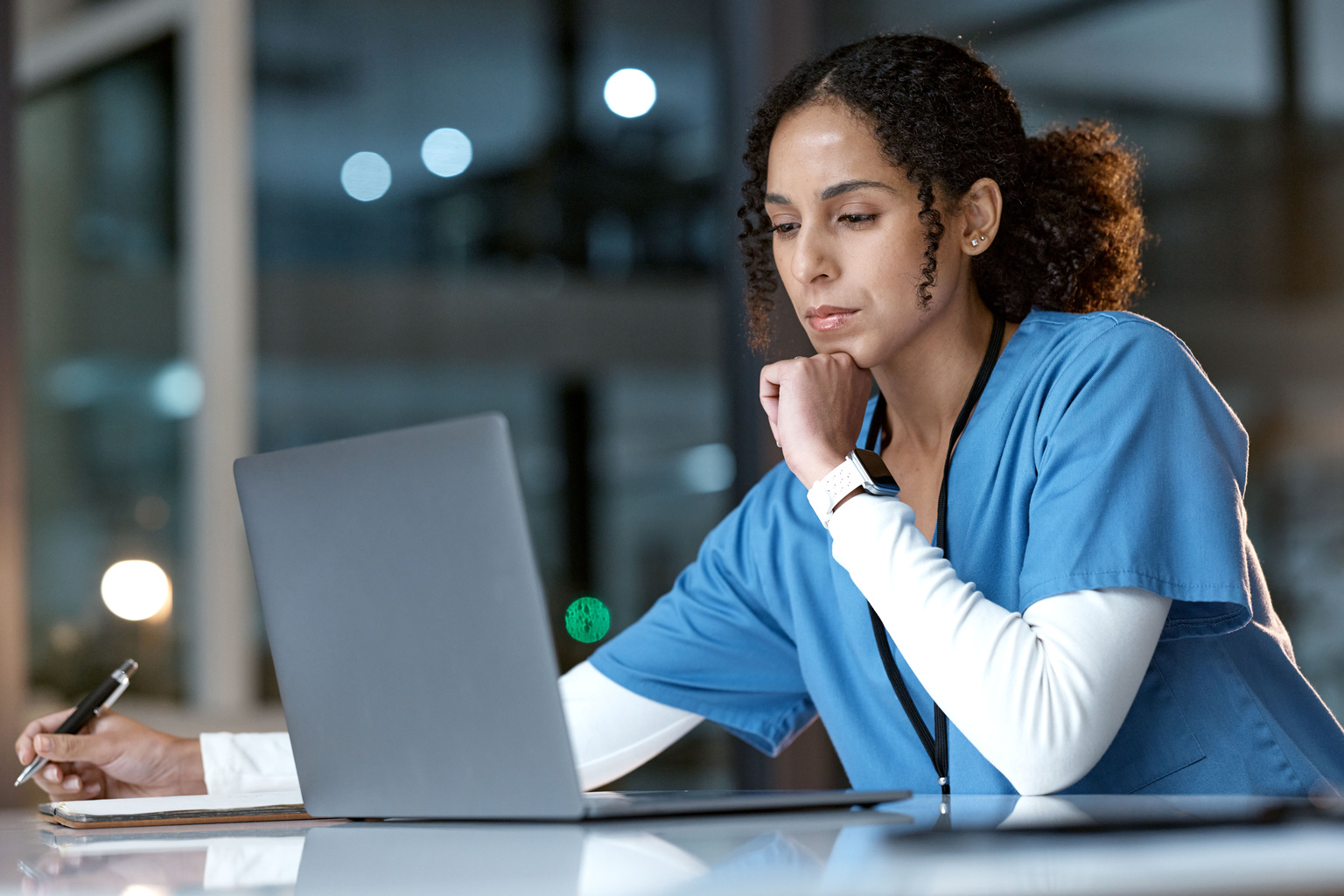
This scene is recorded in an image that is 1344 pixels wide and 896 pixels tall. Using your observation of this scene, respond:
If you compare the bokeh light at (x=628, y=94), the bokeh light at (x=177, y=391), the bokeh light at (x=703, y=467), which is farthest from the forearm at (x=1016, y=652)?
the bokeh light at (x=628, y=94)

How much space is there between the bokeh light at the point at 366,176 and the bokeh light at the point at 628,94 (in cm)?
81

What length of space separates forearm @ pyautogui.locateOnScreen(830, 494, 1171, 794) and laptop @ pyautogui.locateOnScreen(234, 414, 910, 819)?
0.14 metres

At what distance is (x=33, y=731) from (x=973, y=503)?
86 centimetres

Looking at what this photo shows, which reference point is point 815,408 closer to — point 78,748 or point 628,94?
point 78,748

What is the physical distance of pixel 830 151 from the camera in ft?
4.22

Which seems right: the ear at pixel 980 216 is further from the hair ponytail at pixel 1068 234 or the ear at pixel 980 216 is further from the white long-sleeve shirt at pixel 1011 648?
the white long-sleeve shirt at pixel 1011 648

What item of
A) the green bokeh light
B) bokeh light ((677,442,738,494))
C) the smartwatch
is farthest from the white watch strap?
bokeh light ((677,442,738,494))

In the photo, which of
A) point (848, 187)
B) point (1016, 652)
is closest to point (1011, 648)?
point (1016, 652)

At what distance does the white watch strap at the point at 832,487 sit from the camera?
1075 millimetres

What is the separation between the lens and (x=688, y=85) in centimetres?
464

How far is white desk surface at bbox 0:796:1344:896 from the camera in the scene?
0.52m

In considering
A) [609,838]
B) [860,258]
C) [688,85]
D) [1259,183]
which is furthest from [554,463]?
[609,838]

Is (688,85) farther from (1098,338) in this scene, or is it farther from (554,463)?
(1098,338)

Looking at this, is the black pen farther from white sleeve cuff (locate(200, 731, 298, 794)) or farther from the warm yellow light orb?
the warm yellow light orb
